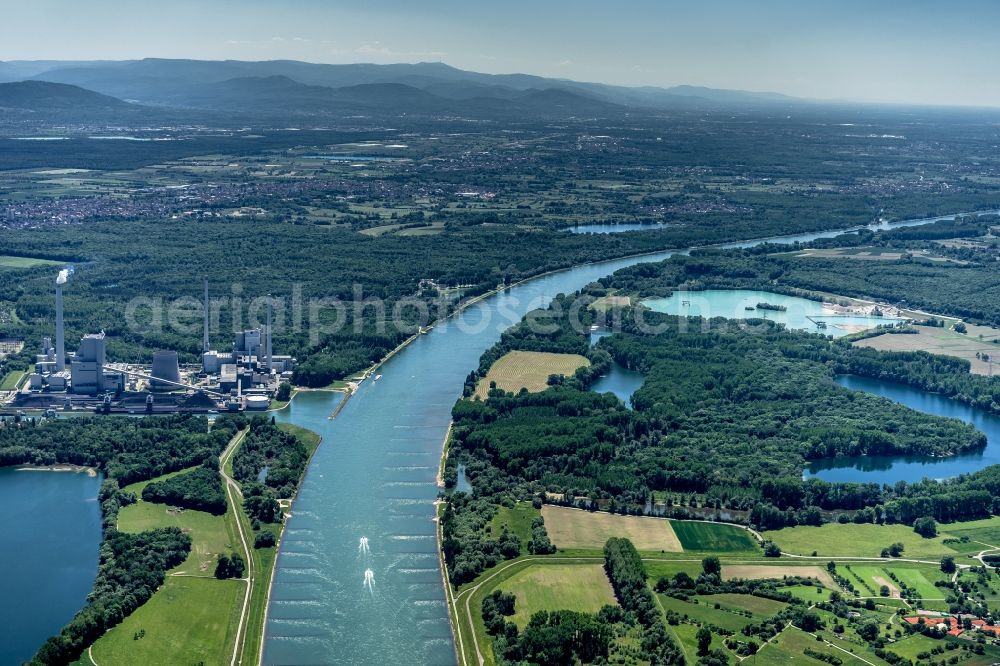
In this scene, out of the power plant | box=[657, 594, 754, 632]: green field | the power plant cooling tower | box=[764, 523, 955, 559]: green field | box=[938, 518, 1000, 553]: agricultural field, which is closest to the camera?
box=[657, 594, 754, 632]: green field

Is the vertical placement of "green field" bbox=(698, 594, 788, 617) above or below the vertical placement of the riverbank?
above

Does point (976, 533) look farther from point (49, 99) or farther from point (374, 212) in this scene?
point (49, 99)

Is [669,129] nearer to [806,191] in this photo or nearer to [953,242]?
[806,191]

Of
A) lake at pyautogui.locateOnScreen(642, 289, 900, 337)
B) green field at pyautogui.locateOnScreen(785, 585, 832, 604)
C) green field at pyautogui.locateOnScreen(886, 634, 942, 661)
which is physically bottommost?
green field at pyautogui.locateOnScreen(785, 585, 832, 604)

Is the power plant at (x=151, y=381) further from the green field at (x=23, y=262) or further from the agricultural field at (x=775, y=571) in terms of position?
the green field at (x=23, y=262)

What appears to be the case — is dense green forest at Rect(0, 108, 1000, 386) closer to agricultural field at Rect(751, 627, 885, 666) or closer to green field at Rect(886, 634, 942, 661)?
agricultural field at Rect(751, 627, 885, 666)

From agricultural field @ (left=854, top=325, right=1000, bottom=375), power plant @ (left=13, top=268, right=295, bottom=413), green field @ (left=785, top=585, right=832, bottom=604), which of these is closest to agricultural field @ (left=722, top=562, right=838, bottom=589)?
green field @ (left=785, top=585, right=832, bottom=604)

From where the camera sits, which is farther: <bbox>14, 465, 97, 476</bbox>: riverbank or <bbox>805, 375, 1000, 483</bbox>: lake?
<bbox>805, 375, 1000, 483</bbox>: lake
